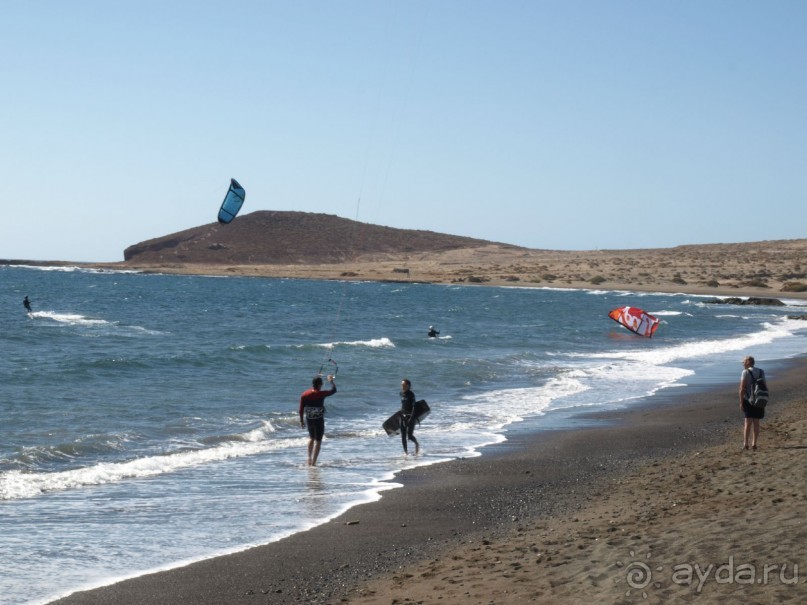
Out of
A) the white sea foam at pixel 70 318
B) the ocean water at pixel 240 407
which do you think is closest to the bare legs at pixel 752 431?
the ocean water at pixel 240 407

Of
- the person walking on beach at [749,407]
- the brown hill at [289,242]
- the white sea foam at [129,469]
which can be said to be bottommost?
the white sea foam at [129,469]

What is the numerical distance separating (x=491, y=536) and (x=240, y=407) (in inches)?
417

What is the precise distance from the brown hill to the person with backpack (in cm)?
12416

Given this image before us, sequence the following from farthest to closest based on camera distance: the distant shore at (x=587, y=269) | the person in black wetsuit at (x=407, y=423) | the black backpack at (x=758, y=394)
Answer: the distant shore at (x=587, y=269) < the person in black wetsuit at (x=407, y=423) < the black backpack at (x=758, y=394)

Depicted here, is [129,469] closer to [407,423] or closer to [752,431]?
[407,423]

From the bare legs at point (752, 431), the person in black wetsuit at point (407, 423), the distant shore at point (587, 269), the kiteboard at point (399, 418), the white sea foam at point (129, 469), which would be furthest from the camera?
the distant shore at point (587, 269)

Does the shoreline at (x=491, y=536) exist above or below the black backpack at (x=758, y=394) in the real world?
below

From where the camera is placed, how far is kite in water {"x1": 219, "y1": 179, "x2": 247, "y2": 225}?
19.7 meters

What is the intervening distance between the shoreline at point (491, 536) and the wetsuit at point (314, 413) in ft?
4.56

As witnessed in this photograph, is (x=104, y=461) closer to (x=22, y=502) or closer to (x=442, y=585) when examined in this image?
(x=22, y=502)

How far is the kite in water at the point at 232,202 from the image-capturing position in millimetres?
19703

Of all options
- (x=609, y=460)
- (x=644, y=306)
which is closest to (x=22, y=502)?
(x=609, y=460)

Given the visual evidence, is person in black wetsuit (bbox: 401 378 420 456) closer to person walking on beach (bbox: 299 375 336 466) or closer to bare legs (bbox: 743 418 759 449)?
person walking on beach (bbox: 299 375 336 466)

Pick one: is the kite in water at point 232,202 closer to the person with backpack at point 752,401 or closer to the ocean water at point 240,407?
the ocean water at point 240,407
